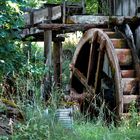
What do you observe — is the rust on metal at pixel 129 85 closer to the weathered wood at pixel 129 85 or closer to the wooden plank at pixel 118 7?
the weathered wood at pixel 129 85

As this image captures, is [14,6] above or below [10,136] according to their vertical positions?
above

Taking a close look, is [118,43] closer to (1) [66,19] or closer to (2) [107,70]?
(1) [66,19]

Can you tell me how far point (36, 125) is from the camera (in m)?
4.32

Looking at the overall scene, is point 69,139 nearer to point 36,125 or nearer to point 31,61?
point 36,125

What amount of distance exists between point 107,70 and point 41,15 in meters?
2.09

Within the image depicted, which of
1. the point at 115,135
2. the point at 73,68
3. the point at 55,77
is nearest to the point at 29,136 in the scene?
the point at 115,135

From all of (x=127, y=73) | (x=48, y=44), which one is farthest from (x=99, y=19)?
(x=48, y=44)

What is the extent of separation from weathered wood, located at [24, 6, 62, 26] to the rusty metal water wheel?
33.4 inches

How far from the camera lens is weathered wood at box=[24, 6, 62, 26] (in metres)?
8.99

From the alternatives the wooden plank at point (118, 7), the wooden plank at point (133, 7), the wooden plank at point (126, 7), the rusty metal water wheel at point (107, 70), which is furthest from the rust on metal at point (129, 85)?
the wooden plank at point (118, 7)

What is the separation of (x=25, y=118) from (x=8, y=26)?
1745mm

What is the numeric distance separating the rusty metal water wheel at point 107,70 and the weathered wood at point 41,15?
85cm

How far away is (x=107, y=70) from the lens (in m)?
10.4

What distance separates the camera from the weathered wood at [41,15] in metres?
8.99
